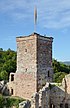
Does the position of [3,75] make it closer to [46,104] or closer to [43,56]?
[43,56]

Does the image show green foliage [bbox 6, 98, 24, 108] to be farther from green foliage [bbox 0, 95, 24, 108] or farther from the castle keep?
the castle keep

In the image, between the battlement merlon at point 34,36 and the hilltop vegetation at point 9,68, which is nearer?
the battlement merlon at point 34,36

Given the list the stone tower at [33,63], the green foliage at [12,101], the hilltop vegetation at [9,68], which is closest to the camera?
the green foliage at [12,101]

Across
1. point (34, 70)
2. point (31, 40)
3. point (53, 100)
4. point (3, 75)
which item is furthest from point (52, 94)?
point (3, 75)

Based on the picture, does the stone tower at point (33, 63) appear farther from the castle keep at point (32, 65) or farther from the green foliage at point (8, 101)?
the green foliage at point (8, 101)

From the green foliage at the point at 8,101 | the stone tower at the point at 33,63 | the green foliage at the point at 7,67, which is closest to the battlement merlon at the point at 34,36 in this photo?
the stone tower at the point at 33,63

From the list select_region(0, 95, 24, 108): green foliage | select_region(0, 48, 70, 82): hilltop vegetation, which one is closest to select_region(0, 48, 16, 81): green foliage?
select_region(0, 48, 70, 82): hilltop vegetation

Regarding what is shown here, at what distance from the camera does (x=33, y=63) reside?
30891 millimetres

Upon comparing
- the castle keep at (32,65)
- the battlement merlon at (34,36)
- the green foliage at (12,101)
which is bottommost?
the green foliage at (12,101)

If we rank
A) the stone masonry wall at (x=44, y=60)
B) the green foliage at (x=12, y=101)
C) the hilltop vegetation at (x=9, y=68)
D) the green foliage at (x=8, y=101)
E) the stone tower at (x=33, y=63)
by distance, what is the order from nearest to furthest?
the green foliage at (x=12, y=101), the green foliage at (x=8, y=101), the stone tower at (x=33, y=63), the stone masonry wall at (x=44, y=60), the hilltop vegetation at (x=9, y=68)

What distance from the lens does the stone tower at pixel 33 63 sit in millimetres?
30891

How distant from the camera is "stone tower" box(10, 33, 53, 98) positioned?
101ft

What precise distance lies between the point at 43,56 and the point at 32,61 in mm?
1306

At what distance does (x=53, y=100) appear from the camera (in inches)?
1028
